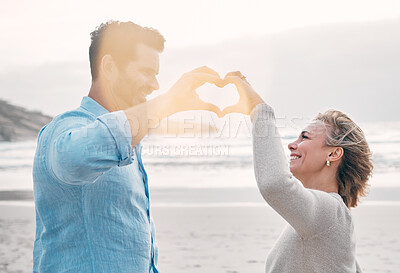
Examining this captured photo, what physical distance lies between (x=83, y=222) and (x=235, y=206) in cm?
763

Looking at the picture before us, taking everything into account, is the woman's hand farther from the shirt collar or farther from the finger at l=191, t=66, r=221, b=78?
the shirt collar

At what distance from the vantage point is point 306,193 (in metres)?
1.79

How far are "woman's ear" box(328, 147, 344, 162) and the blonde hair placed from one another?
2cm

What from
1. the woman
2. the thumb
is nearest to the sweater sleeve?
the woman

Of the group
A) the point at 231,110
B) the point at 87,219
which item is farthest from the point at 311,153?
the point at 87,219

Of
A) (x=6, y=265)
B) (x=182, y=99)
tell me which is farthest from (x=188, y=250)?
(x=182, y=99)

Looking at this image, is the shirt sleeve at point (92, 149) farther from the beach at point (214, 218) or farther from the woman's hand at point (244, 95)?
the beach at point (214, 218)

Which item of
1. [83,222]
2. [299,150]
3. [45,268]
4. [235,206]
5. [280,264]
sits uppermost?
[299,150]

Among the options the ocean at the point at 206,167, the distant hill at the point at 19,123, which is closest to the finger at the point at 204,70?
the ocean at the point at 206,167

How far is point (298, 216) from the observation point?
1.79 m

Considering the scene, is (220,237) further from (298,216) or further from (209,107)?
(209,107)

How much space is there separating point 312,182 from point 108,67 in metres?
1.06

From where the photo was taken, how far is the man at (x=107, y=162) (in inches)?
49.3

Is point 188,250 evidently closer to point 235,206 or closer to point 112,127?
point 235,206
